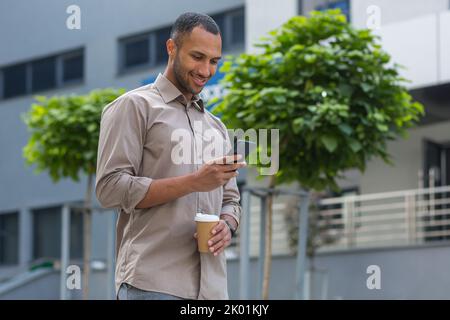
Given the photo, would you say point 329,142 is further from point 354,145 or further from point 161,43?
point 161,43

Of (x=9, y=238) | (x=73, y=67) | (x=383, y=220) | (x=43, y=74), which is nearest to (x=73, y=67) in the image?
(x=73, y=67)

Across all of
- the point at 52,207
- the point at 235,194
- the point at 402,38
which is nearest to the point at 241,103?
the point at 402,38

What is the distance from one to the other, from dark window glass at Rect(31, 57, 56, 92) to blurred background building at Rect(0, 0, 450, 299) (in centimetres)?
2

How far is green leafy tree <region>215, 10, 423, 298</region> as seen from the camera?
9438mm

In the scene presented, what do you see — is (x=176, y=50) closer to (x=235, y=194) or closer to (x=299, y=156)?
(x=235, y=194)

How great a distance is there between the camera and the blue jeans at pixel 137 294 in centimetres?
273

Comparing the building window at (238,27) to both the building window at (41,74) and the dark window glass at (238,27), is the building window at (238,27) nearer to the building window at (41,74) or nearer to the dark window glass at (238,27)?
the dark window glass at (238,27)

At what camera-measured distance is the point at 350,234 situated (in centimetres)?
1491

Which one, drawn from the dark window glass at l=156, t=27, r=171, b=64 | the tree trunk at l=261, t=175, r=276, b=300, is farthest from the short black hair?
the dark window glass at l=156, t=27, r=171, b=64

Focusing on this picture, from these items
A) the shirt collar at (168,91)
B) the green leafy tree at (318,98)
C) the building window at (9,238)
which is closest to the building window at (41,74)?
the building window at (9,238)

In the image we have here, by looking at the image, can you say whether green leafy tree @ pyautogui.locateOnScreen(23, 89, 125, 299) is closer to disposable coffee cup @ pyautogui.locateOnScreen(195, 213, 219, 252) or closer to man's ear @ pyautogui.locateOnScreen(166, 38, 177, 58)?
man's ear @ pyautogui.locateOnScreen(166, 38, 177, 58)

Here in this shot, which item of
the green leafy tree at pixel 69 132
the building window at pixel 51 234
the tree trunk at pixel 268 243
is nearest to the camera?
the tree trunk at pixel 268 243

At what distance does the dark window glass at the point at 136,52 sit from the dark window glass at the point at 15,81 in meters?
3.29
